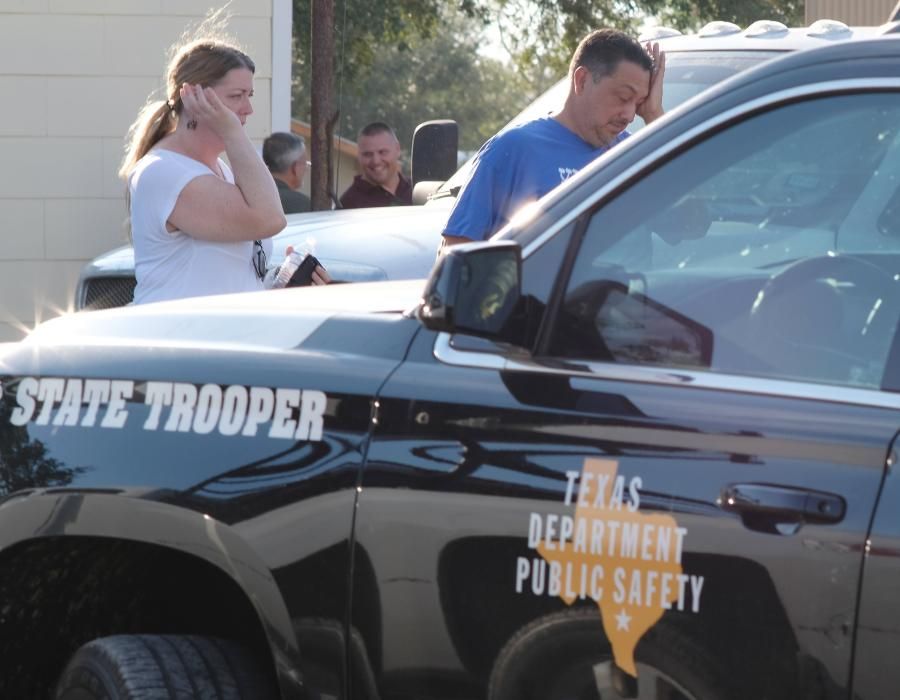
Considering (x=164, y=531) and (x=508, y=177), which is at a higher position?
(x=508, y=177)

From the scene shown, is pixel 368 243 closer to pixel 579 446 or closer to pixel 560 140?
pixel 560 140

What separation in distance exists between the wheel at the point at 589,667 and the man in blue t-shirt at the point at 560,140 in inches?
75.2

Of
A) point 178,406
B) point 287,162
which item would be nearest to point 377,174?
point 287,162

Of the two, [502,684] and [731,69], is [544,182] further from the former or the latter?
[502,684]

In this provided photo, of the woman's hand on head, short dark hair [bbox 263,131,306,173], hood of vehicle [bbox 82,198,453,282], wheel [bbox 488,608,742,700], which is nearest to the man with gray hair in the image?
short dark hair [bbox 263,131,306,173]

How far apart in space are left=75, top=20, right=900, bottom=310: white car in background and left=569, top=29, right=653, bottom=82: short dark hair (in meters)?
0.87

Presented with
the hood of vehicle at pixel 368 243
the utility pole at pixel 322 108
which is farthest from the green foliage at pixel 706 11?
the hood of vehicle at pixel 368 243

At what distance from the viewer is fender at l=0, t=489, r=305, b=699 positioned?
2865 millimetres

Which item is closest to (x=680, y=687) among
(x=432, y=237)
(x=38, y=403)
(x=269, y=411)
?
(x=269, y=411)

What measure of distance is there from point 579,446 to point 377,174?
Answer: 6454 millimetres

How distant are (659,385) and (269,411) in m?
0.69

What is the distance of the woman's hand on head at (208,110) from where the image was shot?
4.60m

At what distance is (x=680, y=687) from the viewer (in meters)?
2.50

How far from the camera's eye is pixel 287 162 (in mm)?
8297
